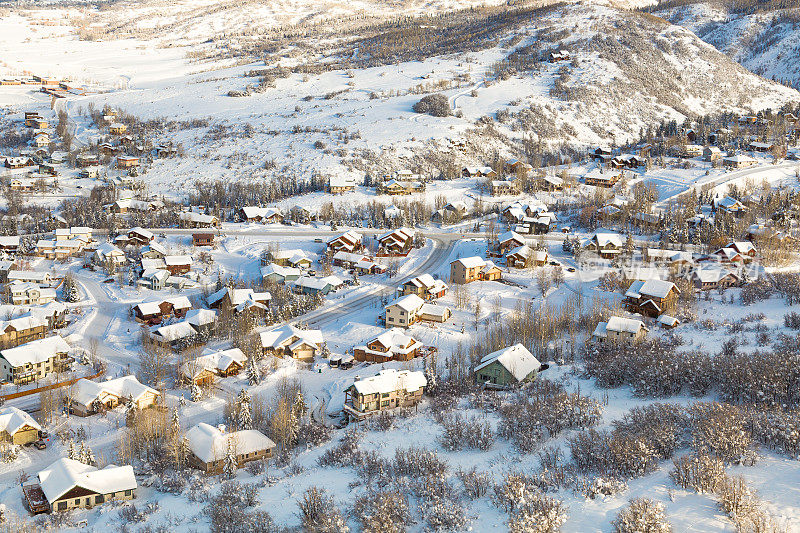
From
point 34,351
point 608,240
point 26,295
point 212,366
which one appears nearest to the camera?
point 212,366

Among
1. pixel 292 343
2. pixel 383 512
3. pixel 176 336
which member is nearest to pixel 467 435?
pixel 383 512

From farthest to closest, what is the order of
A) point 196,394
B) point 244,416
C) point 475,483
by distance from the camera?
point 196,394
point 244,416
point 475,483

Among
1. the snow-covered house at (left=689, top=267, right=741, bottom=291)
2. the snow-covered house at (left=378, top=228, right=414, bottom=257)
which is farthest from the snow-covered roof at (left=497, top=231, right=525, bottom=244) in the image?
the snow-covered house at (left=689, top=267, right=741, bottom=291)

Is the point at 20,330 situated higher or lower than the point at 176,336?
higher

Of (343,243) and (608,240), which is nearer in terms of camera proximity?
(608,240)

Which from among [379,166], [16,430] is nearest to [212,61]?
[379,166]

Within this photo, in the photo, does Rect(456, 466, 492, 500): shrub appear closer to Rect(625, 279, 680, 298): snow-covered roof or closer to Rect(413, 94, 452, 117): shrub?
Rect(625, 279, 680, 298): snow-covered roof

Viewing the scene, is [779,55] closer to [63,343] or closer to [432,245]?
[432,245]

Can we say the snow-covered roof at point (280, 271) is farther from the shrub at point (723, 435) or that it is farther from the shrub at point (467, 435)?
the shrub at point (723, 435)

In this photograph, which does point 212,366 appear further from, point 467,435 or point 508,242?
point 508,242
